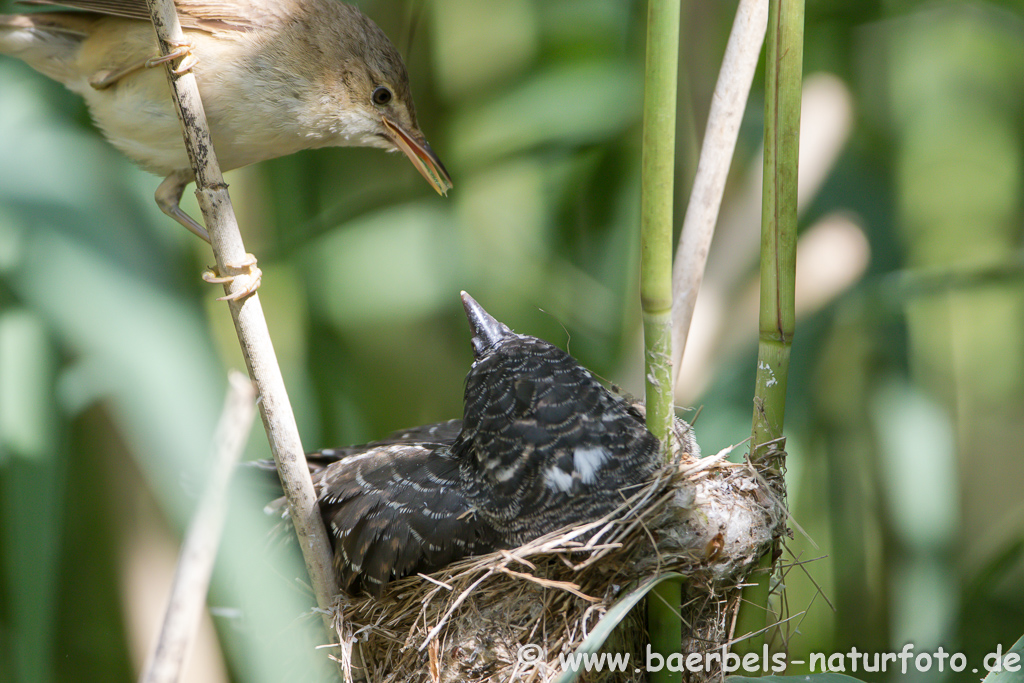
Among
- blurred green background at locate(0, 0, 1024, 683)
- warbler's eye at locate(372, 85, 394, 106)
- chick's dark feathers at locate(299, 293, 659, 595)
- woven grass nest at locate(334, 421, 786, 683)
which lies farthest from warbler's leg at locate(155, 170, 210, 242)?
woven grass nest at locate(334, 421, 786, 683)

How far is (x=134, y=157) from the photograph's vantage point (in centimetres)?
116

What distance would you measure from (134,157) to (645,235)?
85cm

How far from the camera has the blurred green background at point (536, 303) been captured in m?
1.30

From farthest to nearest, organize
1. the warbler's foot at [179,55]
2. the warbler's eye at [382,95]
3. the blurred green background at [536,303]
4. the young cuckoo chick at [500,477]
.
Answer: the blurred green background at [536,303], the warbler's eye at [382,95], the young cuckoo chick at [500,477], the warbler's foot at [179,55]

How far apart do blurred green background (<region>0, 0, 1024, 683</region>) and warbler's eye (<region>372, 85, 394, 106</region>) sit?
490mm

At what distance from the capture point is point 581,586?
0.93 meters

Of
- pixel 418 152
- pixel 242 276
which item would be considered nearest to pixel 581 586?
pixel 242 276

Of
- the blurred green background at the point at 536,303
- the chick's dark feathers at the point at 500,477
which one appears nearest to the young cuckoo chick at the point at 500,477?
the chick's dark feathers at the point at 500,477

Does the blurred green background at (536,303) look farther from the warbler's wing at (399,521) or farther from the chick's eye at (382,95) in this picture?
the chick's eye at (382,95)

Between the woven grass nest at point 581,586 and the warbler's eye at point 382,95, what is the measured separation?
0.71m

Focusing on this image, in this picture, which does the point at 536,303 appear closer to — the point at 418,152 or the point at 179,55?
the point at 418,152

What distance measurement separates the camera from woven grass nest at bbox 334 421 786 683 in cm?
89

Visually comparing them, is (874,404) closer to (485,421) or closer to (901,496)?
(901,496)

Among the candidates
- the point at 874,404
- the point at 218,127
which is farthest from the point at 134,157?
the point at 874,404
